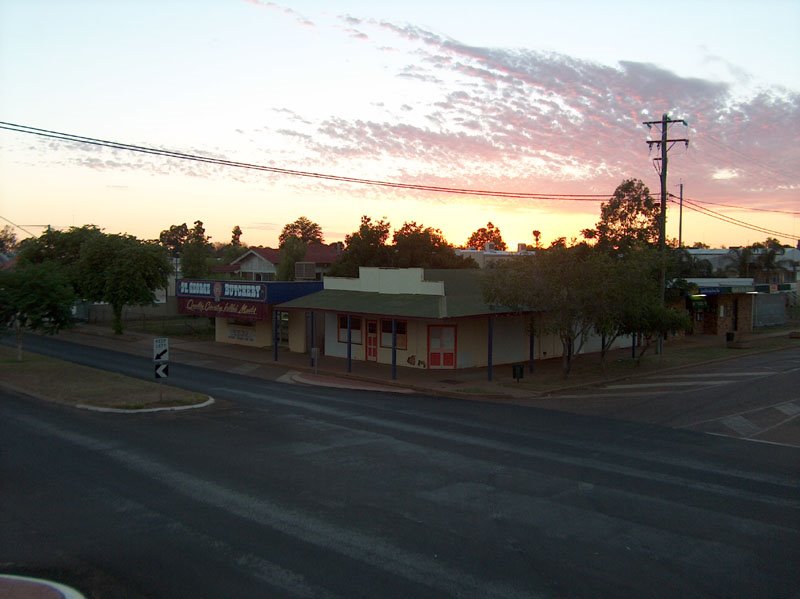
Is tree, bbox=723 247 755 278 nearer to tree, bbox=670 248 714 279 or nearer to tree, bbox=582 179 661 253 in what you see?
tree, bbox=670 248 714 279

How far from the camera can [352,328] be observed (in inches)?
1321

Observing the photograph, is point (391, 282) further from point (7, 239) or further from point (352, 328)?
point (7, 239)

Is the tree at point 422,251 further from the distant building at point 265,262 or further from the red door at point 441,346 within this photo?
the red door at point 441,346

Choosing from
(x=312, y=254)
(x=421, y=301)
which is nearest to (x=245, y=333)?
(x=421, y=301)

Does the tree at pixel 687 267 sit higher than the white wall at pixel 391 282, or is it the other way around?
the tree at pixel 687 267

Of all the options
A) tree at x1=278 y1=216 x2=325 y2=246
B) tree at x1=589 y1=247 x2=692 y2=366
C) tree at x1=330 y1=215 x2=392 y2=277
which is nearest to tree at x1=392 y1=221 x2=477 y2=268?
tree at x1=330 y1=215 x2=392 y2=277

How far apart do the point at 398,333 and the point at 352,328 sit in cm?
326

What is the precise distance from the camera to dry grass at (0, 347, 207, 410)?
66.0 feet

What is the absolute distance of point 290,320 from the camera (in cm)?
3681

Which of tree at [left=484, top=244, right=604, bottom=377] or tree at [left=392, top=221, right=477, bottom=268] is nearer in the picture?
tree at [left=484, top=244, right=604, bottom=377]

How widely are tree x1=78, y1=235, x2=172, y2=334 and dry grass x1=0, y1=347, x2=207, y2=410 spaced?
13.0 m

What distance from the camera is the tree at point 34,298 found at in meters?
28.2

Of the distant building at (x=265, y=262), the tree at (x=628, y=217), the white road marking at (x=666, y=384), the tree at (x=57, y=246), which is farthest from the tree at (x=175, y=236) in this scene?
the white road marking at (x=666, y=384)

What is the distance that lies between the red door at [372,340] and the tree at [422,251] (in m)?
24.4
